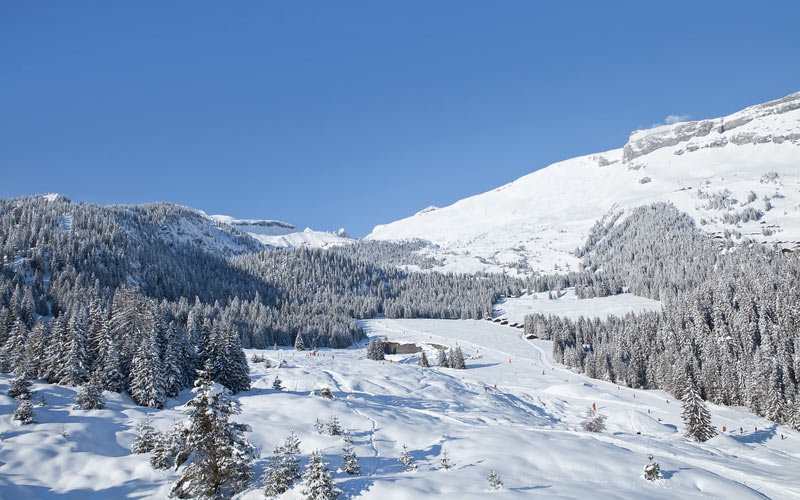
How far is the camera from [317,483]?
1828 centimetres

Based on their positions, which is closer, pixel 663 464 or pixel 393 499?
pixel 393 499

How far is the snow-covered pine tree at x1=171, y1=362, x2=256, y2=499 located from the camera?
20.5 meters

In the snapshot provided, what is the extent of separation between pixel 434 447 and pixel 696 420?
36944 mm

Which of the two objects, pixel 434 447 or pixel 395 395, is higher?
pixel 434 447

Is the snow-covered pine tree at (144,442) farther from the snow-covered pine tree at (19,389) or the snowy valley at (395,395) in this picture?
the snow-covered pine tree at (19,389)

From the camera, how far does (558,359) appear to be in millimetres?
108812

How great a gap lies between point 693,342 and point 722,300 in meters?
16.5

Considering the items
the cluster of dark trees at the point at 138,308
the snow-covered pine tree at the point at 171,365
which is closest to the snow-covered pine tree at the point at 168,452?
the cluster of dark trees at the point at 138,308

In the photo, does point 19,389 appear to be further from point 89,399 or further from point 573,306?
point 573,306

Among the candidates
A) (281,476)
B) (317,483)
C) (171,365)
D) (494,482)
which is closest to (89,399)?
(171,365)

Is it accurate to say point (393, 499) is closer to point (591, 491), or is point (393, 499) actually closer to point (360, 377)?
point (591, 491)

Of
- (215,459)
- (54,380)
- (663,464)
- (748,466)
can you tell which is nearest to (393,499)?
(215,459)

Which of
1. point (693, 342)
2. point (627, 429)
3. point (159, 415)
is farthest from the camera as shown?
point (693, 342)

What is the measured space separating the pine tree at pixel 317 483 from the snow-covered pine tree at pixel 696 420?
157 ft
